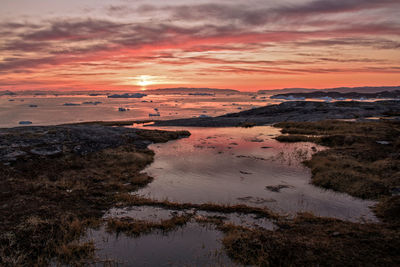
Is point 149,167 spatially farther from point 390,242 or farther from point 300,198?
point 390,242

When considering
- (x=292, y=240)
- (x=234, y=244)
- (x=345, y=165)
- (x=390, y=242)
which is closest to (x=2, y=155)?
(x=234, y=244)

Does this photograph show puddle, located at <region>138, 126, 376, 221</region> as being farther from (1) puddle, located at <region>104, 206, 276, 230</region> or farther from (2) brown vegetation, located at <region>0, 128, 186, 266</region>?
(2) brown vegetation, located at <region>0, 128, 186, 266</region>

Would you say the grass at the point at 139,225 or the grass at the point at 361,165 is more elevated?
the grass at the point at 361,165

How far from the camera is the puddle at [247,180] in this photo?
16.9m

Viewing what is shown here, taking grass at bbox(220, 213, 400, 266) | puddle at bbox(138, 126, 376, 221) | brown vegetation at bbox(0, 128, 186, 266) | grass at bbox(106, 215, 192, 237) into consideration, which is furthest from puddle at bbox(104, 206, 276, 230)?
puddle at bbox(138, 126, 376, 221)

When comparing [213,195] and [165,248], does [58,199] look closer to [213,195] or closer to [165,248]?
[165,248]

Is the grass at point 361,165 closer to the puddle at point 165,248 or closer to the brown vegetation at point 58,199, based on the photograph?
the puddle at point 165,248

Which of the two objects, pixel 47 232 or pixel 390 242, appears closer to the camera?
pixel 390 242

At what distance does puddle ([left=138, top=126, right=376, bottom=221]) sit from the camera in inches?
665

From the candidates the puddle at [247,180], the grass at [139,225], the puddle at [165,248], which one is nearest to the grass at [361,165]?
the puddle at [247,180]

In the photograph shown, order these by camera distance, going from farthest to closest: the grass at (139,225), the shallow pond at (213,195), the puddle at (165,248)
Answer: the grass at (139,225), the shallow pond at (213,195), the puddle at (165,248)

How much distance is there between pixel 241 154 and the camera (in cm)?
3312

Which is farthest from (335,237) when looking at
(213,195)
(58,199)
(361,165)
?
(58,199)

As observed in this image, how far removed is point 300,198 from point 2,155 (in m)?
26.7
